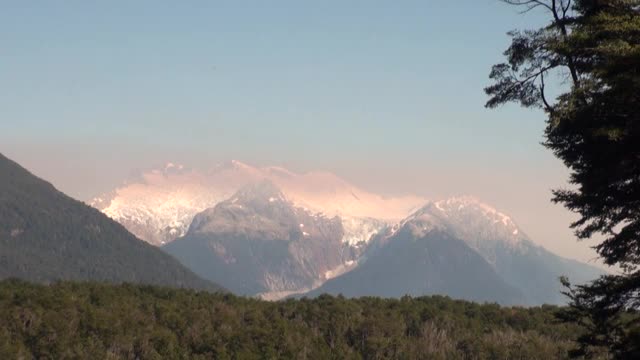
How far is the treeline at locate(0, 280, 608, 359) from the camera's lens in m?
149

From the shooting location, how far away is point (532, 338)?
165 metres

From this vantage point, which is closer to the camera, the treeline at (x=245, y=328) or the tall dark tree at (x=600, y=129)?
the tall dark tree at (x=600, y=129)

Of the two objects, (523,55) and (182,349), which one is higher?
(523,55)

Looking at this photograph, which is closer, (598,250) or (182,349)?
(598,250)

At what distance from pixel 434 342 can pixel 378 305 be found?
2534 cm

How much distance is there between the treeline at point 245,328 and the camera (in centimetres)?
14925

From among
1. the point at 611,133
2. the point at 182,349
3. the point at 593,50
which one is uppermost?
the point at 593,50

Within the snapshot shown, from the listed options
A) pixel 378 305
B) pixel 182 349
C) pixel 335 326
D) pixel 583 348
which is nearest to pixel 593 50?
pixel 583 348

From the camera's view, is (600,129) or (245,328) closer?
(600,129)

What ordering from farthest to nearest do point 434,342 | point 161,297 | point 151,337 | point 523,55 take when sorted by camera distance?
1. point 161,297
2. point 434,342
3. point 151,337
4. point 523,55

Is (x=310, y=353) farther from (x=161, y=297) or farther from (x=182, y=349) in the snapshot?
(x=161, y=297)

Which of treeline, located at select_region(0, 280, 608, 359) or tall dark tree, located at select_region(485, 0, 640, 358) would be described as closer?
tall dark tree, located at select_region(485, 0, 640, 358)

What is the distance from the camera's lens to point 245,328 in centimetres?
17338

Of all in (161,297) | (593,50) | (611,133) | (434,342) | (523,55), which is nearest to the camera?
(611,133)
